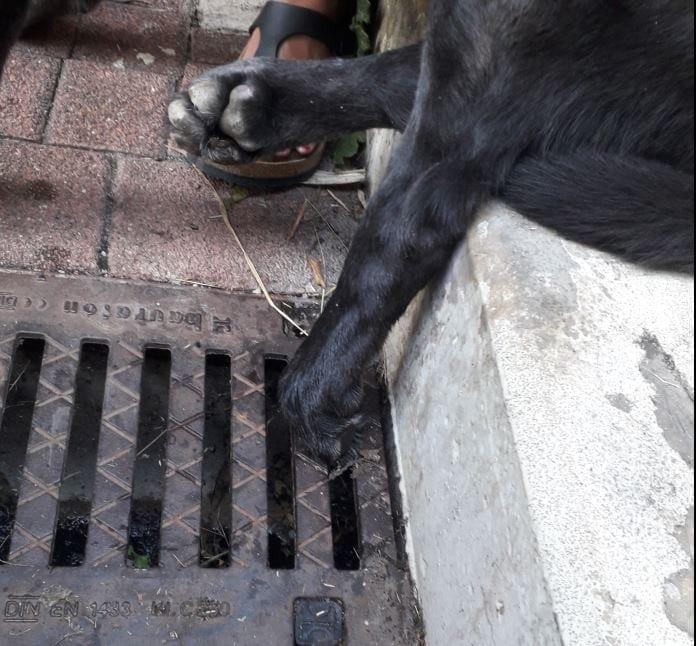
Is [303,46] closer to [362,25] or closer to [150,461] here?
[362,25]

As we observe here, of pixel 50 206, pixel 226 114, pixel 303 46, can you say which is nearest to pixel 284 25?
pixel 303 46

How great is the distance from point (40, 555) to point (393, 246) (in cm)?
60

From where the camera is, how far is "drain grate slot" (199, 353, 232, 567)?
38.9 inches

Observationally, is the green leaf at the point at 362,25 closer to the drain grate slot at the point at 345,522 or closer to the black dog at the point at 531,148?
the black dog at the point at 531,148

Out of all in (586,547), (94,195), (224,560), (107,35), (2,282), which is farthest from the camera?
(107,35)

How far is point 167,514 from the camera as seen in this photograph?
3.21 feet

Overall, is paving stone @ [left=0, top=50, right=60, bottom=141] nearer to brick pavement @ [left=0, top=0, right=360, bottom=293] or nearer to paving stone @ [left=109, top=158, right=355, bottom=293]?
brick pavement @ [left=0, top=0, right=360, bottom=293]

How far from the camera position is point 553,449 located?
69 cm

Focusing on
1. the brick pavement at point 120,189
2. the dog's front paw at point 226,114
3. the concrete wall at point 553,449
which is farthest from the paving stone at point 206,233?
the concrete wall at point 553,449

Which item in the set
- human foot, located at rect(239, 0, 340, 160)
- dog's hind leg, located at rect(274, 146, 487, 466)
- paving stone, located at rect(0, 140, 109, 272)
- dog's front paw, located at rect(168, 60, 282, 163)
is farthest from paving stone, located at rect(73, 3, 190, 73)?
dog's hind leg, located at rect(274, 146, 487, 466)

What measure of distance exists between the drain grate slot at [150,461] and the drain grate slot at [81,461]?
0.20ft

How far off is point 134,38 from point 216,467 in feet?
3.33

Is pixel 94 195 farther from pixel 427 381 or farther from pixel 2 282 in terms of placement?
pixel 427 381

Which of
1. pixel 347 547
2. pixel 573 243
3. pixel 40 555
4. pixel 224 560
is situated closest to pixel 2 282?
pixel 40 555
